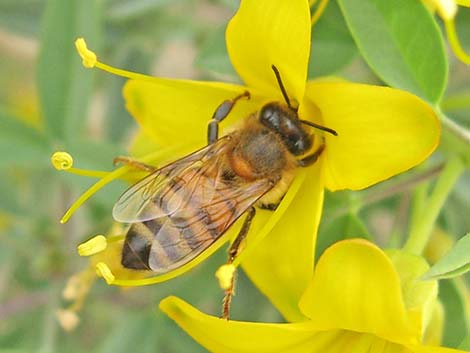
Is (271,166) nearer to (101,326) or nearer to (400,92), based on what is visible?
(400,92)

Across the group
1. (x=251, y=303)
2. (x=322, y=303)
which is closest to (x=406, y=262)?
(x=322, y=303)

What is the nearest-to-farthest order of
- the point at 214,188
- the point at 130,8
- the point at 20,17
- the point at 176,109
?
the point at 214,188
the point at 176,109
the point at 130,8
the point at 20,17

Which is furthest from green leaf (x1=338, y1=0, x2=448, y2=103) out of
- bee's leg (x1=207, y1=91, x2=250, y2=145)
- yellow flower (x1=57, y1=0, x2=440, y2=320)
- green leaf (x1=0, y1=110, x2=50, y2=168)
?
green leaf (x1=0, y1=110, x2=50, y2=168)

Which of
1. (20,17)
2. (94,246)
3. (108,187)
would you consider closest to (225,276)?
(94,246)

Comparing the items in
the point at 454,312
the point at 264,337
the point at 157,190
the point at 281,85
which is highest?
the point at 281,85

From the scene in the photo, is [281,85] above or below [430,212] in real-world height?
above

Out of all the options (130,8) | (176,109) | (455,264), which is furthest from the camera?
(130,8)

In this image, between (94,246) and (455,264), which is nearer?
(455,264)

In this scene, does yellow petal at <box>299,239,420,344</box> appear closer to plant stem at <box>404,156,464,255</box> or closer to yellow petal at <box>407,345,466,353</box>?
yellow petal at <box>407,345,466,353</box>

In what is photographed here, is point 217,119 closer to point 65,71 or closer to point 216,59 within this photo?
point 216,59
